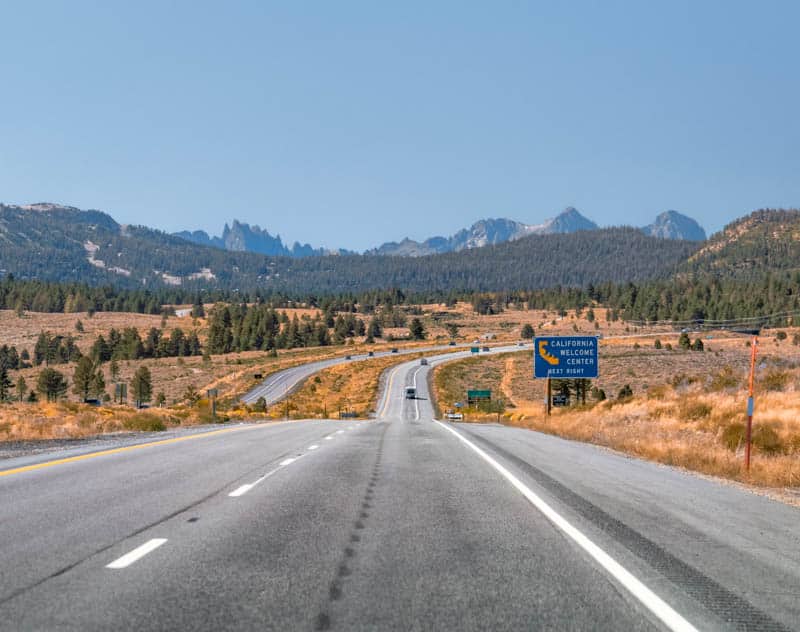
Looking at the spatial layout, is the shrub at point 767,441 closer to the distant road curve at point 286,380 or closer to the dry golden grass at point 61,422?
the dry golden grass at point 61,422

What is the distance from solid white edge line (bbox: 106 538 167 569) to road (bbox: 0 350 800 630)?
0.09 ft

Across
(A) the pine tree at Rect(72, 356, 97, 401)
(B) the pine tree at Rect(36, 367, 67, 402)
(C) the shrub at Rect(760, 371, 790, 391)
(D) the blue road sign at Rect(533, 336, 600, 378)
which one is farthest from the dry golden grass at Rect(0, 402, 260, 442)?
(B) the pine tree at Rect(36, 367, 67, 402)

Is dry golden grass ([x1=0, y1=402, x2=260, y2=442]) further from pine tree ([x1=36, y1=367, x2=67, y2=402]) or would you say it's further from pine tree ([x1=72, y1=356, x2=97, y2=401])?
pine tree ([x1=36, y1=367, x2=67, y2=402])

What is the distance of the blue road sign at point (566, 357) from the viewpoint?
43188mm

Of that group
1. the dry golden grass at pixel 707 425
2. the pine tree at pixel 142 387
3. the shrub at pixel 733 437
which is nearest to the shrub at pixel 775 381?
the dry golden grass at pixel 707 425

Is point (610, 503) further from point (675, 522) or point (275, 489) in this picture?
point (275, 489)

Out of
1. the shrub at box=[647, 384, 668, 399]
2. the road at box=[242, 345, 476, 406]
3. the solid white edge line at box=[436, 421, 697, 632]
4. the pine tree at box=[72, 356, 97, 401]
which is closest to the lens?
the solid white edge line at box=[436, 421, 697, 632]

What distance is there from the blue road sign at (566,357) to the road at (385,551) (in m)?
29.5

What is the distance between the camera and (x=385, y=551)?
716 cm

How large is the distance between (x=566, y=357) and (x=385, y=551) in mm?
37652

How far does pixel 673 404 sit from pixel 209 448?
19986mm

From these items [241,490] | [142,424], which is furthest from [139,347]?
[241,490]

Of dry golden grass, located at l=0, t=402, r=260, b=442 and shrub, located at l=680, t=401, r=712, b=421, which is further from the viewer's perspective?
shrub, located at l=680, t=401, r=712, b=421

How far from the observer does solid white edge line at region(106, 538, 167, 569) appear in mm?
6512
